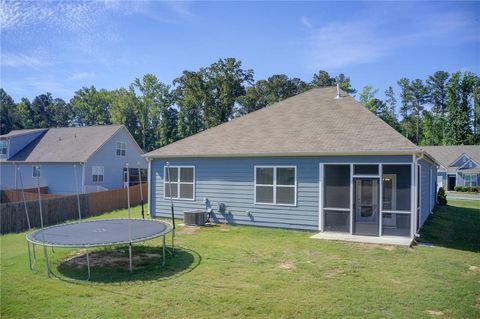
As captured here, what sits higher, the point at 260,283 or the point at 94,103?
the point at 94,103

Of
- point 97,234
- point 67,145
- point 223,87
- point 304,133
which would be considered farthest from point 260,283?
point 223,87

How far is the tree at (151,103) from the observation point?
2008 inches

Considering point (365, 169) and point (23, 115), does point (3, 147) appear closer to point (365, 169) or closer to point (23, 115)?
point (365, 169)

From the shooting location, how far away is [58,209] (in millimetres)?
16219

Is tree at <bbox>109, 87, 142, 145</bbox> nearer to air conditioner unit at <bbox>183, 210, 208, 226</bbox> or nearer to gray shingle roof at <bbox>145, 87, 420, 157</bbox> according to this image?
gray shingle roof at <bbox>145, 87, 420, 157</bbox>

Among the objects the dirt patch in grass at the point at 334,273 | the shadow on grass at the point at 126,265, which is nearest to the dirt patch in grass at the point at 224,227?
the shadow on grass at the point at 126,265

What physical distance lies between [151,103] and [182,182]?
129 ft

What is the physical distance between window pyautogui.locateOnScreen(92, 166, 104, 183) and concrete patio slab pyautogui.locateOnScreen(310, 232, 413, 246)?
63.7ft

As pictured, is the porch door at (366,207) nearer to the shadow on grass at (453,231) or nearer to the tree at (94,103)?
the shadow on grass at (453,231)

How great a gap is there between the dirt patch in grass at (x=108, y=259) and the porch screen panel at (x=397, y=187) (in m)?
6.94

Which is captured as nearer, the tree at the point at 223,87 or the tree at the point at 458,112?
the tree at the point at 223,87

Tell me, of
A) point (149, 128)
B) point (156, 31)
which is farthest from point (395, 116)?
point (156, 31)

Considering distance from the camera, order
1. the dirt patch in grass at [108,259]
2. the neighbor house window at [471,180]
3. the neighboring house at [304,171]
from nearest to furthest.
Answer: the dirt patch in grass at [108,259], the neighboring house at [304,171], the neighbor house window at [471,180]

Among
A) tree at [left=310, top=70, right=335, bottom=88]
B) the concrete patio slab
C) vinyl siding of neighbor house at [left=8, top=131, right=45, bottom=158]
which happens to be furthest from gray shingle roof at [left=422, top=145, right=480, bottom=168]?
vinyl siding of neighbor house at [left=8, top=131, right=45, bottom=158]
